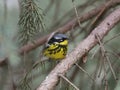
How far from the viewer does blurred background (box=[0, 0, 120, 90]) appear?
3.41ft

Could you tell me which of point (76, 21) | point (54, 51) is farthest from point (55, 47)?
point (76, 21)

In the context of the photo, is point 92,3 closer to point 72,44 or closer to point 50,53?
point 72,44

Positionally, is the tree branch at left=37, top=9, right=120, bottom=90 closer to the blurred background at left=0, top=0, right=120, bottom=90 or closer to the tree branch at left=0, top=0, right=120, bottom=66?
the blurred background at left=0, top=0, right=120, bottom=90

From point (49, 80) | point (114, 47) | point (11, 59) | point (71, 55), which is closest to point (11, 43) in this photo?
point (11, 59)

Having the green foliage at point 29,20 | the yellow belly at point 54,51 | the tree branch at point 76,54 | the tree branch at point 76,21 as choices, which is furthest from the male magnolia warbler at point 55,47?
the green foliage at point 29,20

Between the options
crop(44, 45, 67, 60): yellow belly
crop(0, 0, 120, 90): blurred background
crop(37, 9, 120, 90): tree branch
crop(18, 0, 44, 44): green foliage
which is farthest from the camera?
crop(44, 45, 67, 60): yellow belly

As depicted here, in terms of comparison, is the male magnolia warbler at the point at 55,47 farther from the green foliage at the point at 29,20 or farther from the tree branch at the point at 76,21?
the green foliage at the point at 29,20

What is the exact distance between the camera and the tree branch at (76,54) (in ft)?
4.17

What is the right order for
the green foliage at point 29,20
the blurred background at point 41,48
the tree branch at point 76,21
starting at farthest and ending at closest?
the tree branch at point 76,21 → the green foliage at point 29,20 → the blurred background at point 41,48

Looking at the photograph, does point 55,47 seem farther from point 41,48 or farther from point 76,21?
point 41,48

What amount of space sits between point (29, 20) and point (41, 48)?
917mm

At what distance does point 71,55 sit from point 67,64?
0.05 meters

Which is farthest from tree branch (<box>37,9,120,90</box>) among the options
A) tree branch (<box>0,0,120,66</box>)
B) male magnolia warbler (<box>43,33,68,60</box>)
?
tree branch (<box>0,0,120,66</box>)

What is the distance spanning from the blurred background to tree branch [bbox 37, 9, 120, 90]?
0.04m
